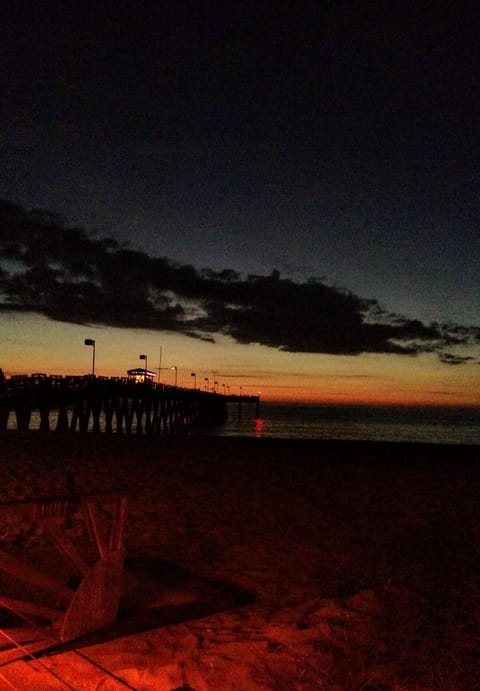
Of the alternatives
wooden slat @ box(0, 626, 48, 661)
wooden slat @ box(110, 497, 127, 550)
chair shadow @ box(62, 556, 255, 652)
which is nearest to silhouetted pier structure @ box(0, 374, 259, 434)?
chair shadow @ box(62, 556, 255, 652)

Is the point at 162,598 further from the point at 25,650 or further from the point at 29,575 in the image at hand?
the point at 25,650

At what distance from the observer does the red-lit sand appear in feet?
14.8

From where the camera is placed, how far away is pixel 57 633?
4.92m

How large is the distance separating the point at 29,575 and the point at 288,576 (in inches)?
125

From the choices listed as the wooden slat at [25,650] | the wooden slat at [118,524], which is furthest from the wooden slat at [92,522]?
the wooden slat at [25,650]

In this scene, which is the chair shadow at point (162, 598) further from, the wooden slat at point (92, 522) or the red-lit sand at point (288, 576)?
the wooden slat at point (92, 522)

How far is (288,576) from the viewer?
283 inches

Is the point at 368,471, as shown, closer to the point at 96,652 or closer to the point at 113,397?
the point at 96,652

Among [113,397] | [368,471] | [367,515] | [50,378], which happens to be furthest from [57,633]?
[113,397]

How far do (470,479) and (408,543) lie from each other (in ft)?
25.2

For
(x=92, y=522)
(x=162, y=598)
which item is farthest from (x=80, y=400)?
(x=92, y=522)

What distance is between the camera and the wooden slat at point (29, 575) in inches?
185

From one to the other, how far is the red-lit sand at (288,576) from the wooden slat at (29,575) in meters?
0.63

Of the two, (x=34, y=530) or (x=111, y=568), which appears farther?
(x=34, y=530)
